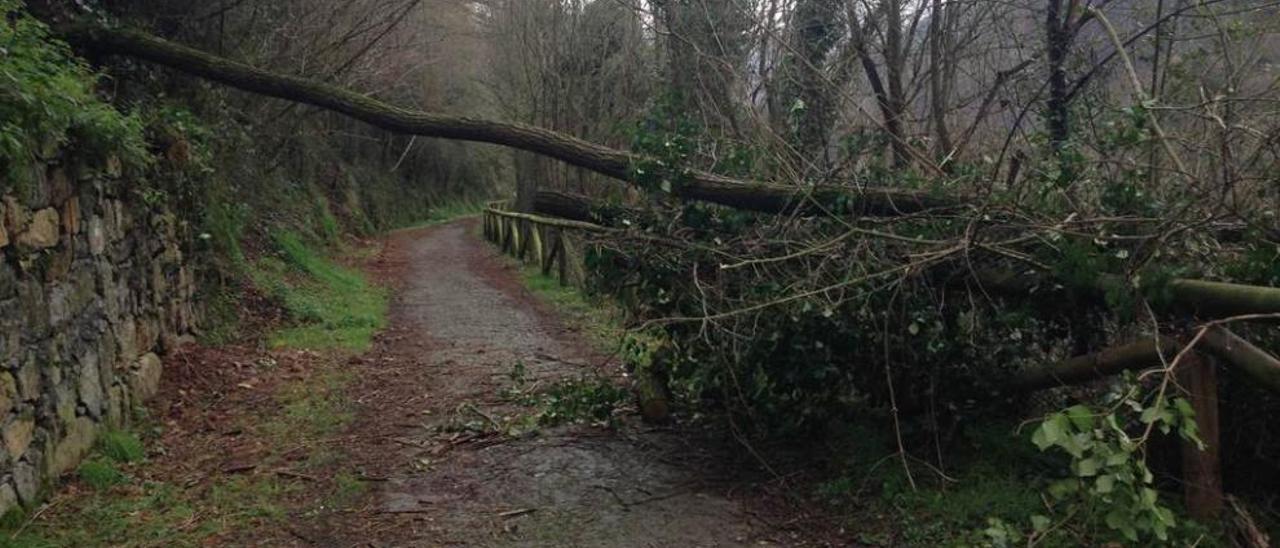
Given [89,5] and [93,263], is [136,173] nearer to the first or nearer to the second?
[93,263]

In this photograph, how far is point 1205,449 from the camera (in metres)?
4.73

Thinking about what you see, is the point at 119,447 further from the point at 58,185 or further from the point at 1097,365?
the point at 1097,365

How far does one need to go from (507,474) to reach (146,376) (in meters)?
3.30

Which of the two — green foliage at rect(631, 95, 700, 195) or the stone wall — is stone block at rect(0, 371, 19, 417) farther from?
green foliage at rect(631, 95, 700, 195)

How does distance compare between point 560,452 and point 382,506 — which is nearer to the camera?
point 382,506

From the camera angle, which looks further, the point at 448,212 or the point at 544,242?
the point at 448,212

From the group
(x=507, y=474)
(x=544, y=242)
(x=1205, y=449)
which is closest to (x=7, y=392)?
(x=507, y=474)

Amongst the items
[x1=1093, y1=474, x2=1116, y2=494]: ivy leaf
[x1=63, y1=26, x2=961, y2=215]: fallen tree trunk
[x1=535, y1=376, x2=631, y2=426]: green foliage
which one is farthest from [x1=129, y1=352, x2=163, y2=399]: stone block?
[x1=1093, y1=474, x2=1116, y2=494]: ivy leaf

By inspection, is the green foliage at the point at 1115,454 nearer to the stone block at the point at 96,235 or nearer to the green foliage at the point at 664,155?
the green foliage at the point at 664,155

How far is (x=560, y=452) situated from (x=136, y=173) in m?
4.21

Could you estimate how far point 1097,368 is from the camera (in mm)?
5379

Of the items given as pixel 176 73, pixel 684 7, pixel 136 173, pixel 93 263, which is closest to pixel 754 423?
pixel 93 263

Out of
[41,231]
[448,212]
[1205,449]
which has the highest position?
[41,231]

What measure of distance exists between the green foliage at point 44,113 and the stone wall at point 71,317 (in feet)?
0.56
